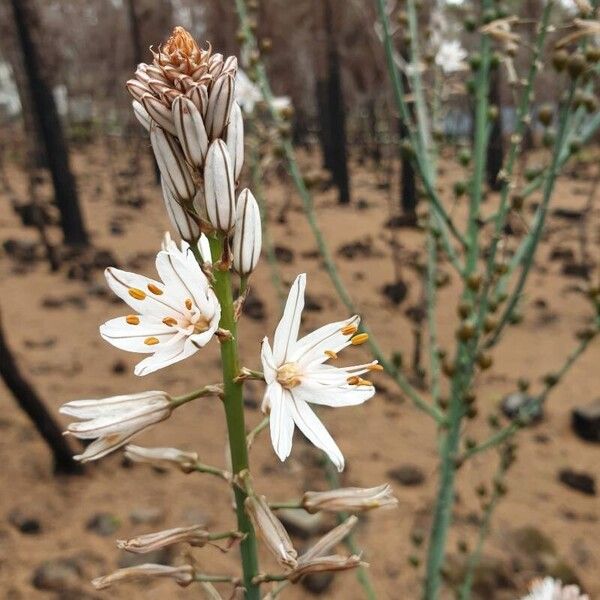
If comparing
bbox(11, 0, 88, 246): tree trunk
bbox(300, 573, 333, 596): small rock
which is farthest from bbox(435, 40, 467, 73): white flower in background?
bbox(11, 0, 88, 246): tree trunk

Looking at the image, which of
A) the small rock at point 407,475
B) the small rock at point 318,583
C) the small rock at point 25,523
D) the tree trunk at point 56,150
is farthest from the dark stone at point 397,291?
the small rock at point 25,523

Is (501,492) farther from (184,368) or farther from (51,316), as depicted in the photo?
(51,316)

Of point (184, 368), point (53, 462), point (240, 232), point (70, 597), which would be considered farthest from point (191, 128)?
point (184, 368)

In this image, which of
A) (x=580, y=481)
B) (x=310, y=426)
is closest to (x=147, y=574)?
(x=310, y=426)

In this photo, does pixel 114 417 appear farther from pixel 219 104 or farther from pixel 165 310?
pixel 219 104

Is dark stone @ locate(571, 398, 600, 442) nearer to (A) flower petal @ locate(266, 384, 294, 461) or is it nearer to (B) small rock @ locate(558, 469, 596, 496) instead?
(B) small rock @ locate(558, 469, 596, 496)

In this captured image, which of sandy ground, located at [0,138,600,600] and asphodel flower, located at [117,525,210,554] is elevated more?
asphodel flower, located at [117,525,210,554]
